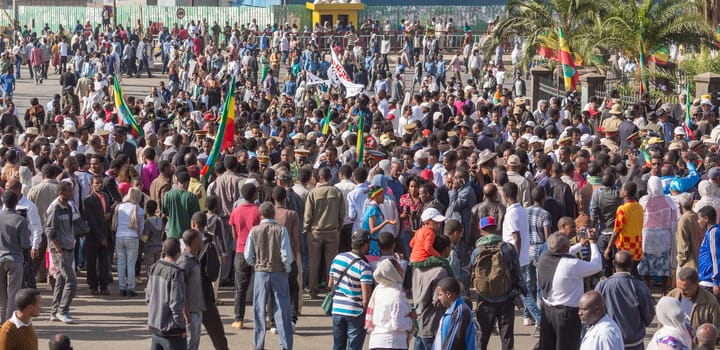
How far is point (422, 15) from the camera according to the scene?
56469 mm

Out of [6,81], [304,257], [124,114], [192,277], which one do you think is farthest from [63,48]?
[192,277]

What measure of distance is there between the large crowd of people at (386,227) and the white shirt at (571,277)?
2 centimetres

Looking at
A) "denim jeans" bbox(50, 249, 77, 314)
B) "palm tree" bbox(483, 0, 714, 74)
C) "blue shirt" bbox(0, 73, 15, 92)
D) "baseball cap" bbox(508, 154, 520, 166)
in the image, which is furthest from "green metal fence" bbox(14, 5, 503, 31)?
"denim jeans" bbox(50, 249, 77, 314)

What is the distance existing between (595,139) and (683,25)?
11.1 meters

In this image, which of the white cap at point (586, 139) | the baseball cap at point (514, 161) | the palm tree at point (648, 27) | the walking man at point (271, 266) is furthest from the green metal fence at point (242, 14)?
the walking man at point (271, 266)

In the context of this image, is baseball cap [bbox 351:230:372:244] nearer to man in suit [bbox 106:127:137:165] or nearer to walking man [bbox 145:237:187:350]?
walking man [bbox 145:237:187:350]

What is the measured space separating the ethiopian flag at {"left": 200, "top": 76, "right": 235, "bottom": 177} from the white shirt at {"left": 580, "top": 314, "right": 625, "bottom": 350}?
24.0ft

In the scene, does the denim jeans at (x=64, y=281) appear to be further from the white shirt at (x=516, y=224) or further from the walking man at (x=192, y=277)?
the white shirt at (x=516, y=224)

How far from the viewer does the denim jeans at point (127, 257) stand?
13.5 meters

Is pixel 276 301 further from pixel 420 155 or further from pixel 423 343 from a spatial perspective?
pixel 420 155

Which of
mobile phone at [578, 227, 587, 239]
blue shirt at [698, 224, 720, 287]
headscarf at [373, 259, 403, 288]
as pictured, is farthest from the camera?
blue shirt at [698, 224, 720, 287]

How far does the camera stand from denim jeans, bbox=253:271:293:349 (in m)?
11.3

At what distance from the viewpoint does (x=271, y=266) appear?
1131cm

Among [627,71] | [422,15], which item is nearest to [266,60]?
[627,71]
